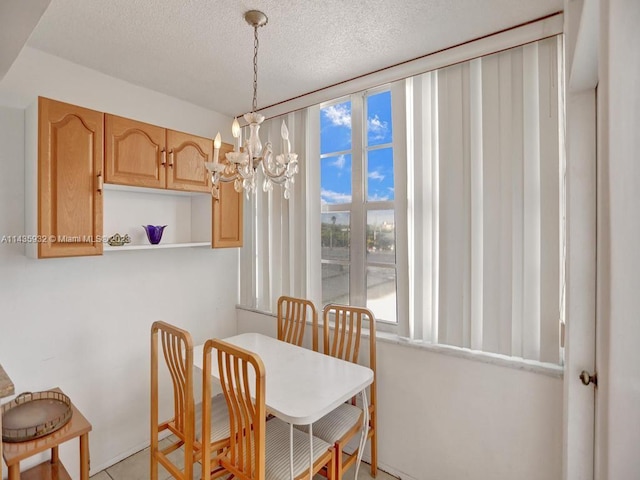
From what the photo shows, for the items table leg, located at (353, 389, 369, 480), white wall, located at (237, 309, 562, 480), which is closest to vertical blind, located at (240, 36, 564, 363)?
white wall, located at (237, 309, 562, 480)

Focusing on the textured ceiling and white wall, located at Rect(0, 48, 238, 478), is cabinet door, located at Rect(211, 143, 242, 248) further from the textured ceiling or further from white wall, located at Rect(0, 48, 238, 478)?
the textured ceiling

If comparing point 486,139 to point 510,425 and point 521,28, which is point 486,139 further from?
point 510,425

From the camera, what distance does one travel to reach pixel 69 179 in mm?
1804

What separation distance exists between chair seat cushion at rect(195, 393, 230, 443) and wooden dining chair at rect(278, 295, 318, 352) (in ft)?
2.22

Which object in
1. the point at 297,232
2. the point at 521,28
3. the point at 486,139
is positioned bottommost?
the point at 297,232

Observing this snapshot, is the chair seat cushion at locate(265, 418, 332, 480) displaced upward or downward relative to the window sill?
downward

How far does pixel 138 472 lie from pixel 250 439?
1.36 metres

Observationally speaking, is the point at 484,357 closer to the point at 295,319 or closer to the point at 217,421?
the point at 295,319

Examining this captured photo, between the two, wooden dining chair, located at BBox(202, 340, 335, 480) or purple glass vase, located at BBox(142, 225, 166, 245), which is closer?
wooden dining chair, located at BBox(202, 340, 335, 480)

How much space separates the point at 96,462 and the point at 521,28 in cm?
371

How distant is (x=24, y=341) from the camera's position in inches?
74.9

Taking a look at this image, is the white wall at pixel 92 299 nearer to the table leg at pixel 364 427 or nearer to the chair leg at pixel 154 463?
the chair leg at pixel 154 463

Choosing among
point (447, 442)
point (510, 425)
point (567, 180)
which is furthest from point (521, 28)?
point (447, 442)

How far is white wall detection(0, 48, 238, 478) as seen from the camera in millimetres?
1862
